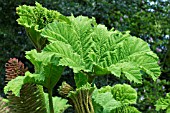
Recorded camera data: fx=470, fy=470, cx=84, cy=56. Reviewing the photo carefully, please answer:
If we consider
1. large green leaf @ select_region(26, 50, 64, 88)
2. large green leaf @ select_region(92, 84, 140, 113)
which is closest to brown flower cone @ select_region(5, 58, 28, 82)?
large green leaf @ select_region(26, 50, 64, 88)

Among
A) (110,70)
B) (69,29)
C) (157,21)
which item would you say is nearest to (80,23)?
(69,29)

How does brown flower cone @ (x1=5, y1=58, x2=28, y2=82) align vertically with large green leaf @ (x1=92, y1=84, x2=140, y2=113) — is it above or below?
above

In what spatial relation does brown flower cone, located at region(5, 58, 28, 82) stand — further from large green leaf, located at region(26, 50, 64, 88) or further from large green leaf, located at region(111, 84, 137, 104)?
large green leaf, located at region(111, 84, 137, 104)

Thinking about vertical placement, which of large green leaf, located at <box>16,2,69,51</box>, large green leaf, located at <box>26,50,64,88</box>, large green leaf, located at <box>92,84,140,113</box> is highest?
large green leaf, located at <box>16,2,69,51</box>

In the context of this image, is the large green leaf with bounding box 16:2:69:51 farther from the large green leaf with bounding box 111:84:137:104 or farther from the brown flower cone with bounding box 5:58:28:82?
the large green leaf with bounding box 111:84:137:104

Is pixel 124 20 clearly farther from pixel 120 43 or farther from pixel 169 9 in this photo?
pixel 120 43

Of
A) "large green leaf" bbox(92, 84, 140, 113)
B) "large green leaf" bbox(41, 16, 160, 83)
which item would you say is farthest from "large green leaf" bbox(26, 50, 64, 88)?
"large green leaf" bbox(92, 84, 140, 113)

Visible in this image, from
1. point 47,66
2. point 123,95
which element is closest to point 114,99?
point 123,95

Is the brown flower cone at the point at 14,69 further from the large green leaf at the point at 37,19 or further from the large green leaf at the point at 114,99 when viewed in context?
the large green leaf at the point at 114,99

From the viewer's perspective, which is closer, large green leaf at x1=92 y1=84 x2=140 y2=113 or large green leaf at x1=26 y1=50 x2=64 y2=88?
large green leaf at x1=26 y1=50 x2=64 y2=88
